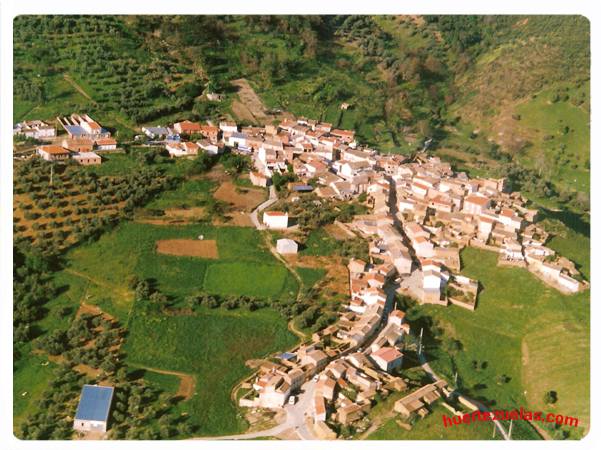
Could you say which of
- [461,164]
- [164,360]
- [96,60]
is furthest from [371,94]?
[164,360]

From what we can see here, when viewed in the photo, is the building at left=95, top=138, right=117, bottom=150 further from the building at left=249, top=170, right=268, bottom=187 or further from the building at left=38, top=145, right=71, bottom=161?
the building at left=249, top=170, right=268, bottom=187

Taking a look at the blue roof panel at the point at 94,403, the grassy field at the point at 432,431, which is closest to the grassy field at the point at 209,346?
the blue roof panel at the point at 94,403

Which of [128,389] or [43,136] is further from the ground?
[43,136]

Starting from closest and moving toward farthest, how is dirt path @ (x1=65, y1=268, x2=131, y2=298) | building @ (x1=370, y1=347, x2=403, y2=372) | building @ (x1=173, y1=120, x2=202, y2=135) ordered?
building @ (x1=370, y1=347, x2=403, y2=372), dirt path @ (x1=65, y1=268, x2=131, y2=298), building @ (x1=173, y1=120, x2=202, y2=135)

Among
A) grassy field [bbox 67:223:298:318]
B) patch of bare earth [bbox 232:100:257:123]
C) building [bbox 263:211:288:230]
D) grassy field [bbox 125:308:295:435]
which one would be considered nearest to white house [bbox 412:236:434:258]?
building [bbox 263:211:288:230]

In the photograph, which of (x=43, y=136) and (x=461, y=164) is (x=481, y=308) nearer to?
(x=461, y=164)
